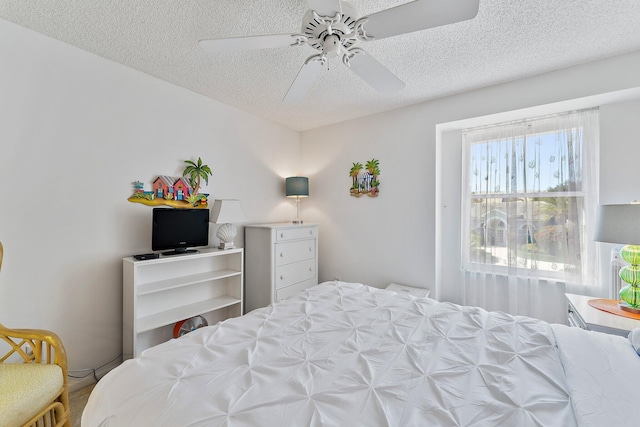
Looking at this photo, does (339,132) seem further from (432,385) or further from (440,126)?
(432,385)

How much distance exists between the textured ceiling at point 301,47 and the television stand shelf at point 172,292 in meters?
1.63

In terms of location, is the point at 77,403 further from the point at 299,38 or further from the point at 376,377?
the point at 299,38

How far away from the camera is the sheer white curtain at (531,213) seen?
234 cm

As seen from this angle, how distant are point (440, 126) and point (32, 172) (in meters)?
3.56

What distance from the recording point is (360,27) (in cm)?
132

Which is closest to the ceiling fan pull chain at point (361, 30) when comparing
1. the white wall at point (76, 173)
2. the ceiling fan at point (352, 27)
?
the ceiling fan at point (352, 27)

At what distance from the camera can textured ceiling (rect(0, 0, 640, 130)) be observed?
5.15ft

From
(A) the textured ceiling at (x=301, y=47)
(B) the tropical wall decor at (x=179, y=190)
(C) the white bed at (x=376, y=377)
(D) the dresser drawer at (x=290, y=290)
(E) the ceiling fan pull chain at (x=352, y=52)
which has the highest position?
(A) the textured ceiling at (x=301, y=47)

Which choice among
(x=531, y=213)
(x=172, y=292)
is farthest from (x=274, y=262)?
(x=531, y=213)

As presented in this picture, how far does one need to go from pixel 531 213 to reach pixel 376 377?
248cm

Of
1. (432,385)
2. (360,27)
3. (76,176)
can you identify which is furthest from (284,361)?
(76,176)

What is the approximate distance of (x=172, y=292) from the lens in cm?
247

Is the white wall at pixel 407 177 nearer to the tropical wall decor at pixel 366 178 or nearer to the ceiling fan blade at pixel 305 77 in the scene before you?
the tropical wall decor at pixel 366 178

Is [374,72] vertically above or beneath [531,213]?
above
